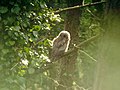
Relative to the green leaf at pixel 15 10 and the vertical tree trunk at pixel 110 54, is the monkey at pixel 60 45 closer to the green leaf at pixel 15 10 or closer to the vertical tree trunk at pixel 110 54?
the green leaf at pixel 15 10

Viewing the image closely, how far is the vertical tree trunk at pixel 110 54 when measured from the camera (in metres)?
2.01

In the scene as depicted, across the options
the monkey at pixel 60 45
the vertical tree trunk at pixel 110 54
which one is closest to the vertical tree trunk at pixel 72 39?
the monkey at pixel 60 45

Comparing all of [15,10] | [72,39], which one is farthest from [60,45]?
[15,10]

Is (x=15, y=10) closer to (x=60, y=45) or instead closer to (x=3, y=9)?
(x=3, y=9)

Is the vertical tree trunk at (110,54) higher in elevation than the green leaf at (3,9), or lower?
higher

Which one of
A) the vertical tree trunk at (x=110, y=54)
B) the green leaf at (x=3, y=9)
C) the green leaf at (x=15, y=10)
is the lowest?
the green leaf at (x=15, y=10)

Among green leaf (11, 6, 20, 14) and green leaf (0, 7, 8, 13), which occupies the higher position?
green leaf (0, 7, 8, 13)

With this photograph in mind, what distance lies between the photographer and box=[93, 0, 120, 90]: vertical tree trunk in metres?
2.01

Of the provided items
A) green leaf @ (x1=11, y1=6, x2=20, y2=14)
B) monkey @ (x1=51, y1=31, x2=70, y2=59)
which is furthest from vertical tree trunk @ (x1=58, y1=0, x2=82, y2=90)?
green leaf @ (x1=11, y1=6, x2=20, y2=14)

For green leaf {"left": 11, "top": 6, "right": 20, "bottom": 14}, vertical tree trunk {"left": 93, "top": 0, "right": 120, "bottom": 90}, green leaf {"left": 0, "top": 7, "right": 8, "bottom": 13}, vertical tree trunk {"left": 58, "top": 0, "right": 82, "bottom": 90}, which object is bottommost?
vertical tree trunk {"left": 58, "top": 0, "right": 82, "bottom": 90}

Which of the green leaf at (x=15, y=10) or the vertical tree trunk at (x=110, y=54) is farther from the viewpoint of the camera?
the green leaf at (x=15, y=10)

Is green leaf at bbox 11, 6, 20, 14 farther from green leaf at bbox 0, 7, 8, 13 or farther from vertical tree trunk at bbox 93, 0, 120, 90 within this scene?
vertical tree trunk at bbox 93, 0, 120, 90

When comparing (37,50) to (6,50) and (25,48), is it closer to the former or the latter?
(25,48)

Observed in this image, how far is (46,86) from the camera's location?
35.6 ft
